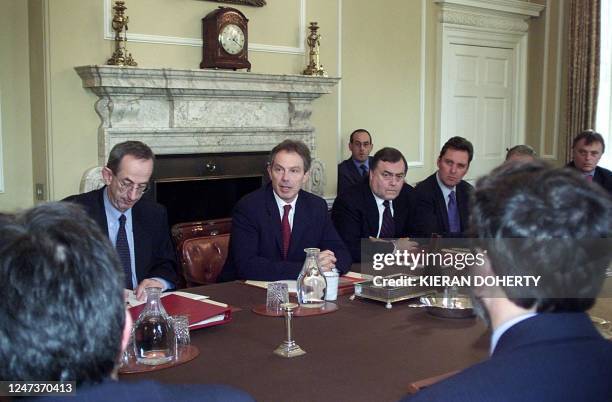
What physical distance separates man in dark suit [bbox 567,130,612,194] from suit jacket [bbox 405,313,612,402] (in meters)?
4.43

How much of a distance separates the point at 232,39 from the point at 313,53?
76 centimetres

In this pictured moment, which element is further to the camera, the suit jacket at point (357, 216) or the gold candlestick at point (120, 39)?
the gold candlestick at point (120, 39)

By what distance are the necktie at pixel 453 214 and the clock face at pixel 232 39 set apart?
193 cm

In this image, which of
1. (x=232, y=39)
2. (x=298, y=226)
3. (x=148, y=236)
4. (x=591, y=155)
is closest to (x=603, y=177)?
(x=591, y=155)

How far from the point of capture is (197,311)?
2.05 m

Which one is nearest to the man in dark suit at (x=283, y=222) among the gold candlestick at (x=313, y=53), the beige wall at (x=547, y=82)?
the gold candlestick at (x=313, y=53)

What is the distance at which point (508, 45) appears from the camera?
7.21m

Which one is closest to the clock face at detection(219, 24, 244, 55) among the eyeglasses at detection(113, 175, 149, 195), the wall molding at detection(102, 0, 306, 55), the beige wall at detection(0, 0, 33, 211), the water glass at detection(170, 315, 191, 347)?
the wall molding at detection(102, 0, 306, 55)

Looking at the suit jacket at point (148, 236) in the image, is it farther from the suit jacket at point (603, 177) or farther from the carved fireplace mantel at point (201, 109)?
the suit jacket at point (603, 177)

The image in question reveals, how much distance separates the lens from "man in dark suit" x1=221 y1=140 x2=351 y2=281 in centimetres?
290

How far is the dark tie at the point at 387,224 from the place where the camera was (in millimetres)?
3506

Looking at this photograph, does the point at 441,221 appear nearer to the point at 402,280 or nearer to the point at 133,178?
the point at 402,280

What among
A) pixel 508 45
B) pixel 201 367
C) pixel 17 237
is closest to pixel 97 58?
pixel 201 367

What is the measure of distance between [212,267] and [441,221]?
1477 mm
